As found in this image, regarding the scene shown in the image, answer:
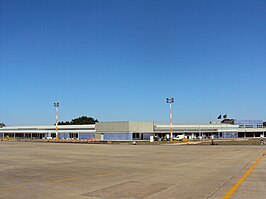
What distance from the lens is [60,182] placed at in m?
13.7

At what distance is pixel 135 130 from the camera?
323 feet

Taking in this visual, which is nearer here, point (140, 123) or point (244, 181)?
point (244, 181)

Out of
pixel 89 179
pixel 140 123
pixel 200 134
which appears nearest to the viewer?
pixel 89 179

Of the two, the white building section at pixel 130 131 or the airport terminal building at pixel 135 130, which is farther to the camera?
the airport terminal building at pixel 135 130

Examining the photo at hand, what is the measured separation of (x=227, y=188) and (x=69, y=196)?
589 centimetres

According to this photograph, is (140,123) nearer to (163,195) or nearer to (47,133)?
(47,133)

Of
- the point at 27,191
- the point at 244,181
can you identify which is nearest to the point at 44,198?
the point at 27,191

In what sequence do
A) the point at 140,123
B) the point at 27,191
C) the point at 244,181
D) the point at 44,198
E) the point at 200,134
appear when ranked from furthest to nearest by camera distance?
the point at 200,134, the point at 140,123, the point at 244,181, the point at 27,191, the point at 44,198

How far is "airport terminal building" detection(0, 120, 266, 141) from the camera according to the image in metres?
99.2

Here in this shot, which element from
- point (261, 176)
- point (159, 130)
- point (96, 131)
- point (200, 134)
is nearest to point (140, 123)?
point (159, 130)

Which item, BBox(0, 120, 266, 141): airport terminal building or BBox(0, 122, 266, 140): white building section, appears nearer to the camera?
BBox(0, 122, 266, 140): white building section

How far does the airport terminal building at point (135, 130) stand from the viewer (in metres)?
99.2

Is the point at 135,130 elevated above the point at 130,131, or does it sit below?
above

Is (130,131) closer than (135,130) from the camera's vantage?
Yes
